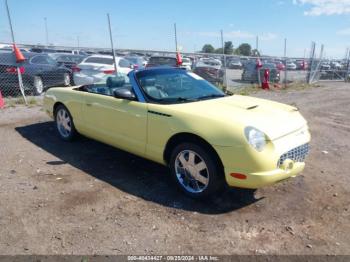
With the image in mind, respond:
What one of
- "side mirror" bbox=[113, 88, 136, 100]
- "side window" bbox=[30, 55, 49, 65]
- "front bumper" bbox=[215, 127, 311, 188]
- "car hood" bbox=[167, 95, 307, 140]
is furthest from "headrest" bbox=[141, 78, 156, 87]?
"side window" bbox=[30, 55, 49, 65]

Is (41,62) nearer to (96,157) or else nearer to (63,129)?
(63,129)

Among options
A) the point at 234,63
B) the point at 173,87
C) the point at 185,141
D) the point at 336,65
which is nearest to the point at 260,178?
the point at 185,141

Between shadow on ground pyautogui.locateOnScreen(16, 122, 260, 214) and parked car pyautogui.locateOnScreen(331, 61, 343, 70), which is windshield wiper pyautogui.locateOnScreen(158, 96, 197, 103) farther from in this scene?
parked car pyautogui.locateOnScreen(331, 61, 343, 70)

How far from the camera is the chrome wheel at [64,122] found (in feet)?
20.1

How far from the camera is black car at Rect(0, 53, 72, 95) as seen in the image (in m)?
10.2

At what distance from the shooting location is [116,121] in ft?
16.2

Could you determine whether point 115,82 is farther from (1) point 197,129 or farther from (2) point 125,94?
(1) point 197,129

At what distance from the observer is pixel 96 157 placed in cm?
547

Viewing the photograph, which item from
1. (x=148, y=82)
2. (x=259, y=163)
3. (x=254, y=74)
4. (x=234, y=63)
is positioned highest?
(x=148, y=82)

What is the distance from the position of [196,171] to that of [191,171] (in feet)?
0.24

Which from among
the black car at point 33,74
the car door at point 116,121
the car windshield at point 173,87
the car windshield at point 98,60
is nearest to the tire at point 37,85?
the black car at point 33,74

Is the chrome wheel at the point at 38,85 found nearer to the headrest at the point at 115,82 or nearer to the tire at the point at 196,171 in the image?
the headrest at the point at 115,82

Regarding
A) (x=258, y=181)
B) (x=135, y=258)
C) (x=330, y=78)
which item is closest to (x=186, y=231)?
Answer: (x=135, y=258)

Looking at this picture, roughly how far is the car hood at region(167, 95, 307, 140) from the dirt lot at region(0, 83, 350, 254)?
2.84 feet
